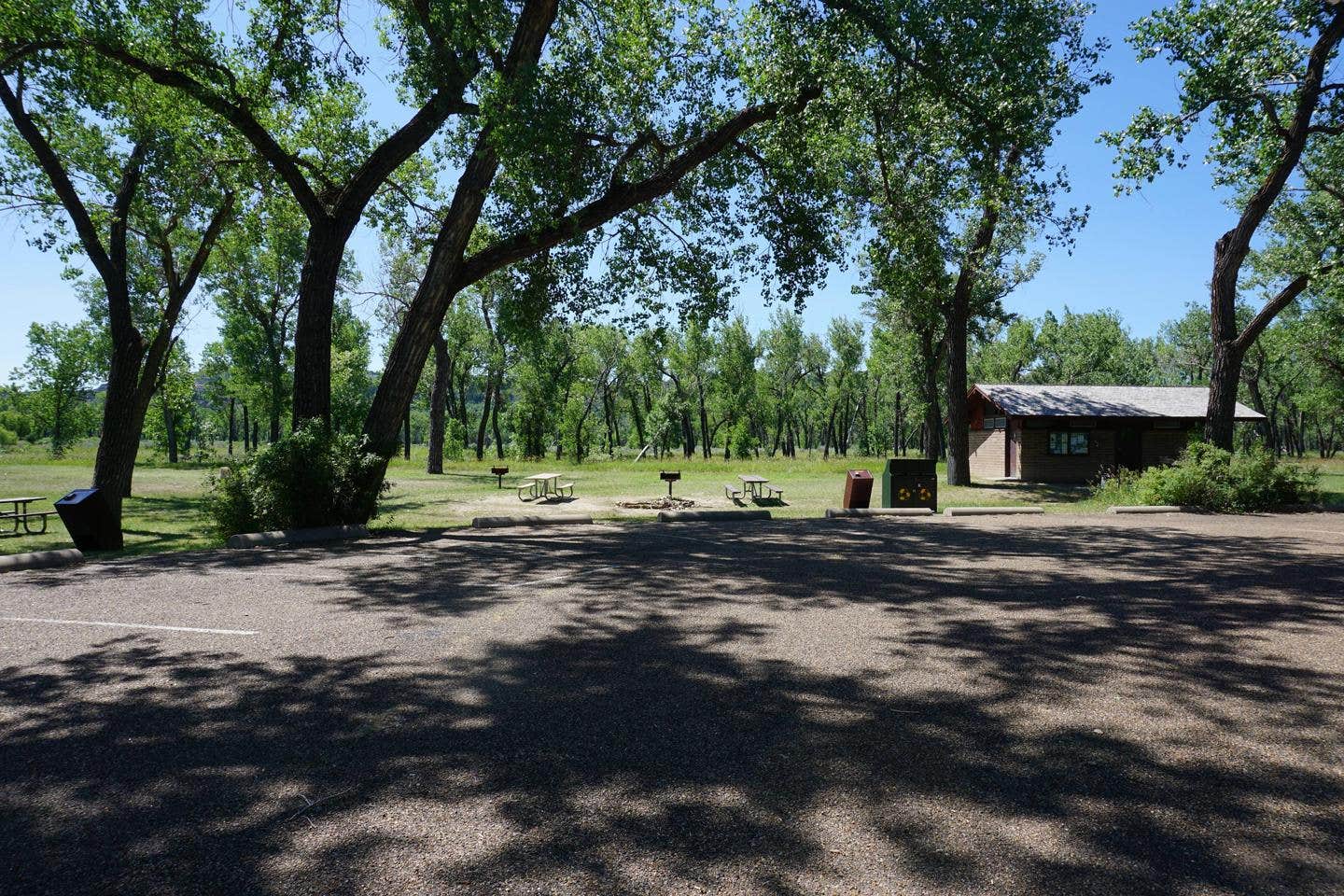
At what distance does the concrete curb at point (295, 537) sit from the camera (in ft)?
34.1

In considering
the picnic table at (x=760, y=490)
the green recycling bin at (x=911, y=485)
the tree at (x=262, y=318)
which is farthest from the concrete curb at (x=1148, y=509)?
the tree at (x=262, y=318)

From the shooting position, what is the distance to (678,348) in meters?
68.0

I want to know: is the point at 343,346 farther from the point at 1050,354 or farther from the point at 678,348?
the point at 1050,354

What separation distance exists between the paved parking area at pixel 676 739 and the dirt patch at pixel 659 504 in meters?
9.87

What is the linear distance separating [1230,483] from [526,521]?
15213mm

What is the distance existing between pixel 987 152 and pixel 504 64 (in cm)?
879

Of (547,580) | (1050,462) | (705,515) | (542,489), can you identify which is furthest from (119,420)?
(1050,462)

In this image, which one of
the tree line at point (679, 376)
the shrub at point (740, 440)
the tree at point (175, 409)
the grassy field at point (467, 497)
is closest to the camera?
the grassy field at point (467, 497)

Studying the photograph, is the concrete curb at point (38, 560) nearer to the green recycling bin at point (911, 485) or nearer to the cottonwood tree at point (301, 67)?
the cottonwood tree at point (301, 67)

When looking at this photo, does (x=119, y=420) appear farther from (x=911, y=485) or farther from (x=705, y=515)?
(x=911, y=485)

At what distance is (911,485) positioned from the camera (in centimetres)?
1619

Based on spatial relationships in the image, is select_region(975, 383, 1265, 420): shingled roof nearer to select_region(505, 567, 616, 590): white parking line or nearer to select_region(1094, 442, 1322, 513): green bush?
select_region(1094, 442, 1322, 513): green bush

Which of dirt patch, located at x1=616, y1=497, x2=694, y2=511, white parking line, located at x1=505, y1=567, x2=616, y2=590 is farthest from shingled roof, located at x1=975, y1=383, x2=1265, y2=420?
white parking line, located at x1=505, y1=567, x2=616, y2=590

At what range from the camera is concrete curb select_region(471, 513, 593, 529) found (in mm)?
13281
